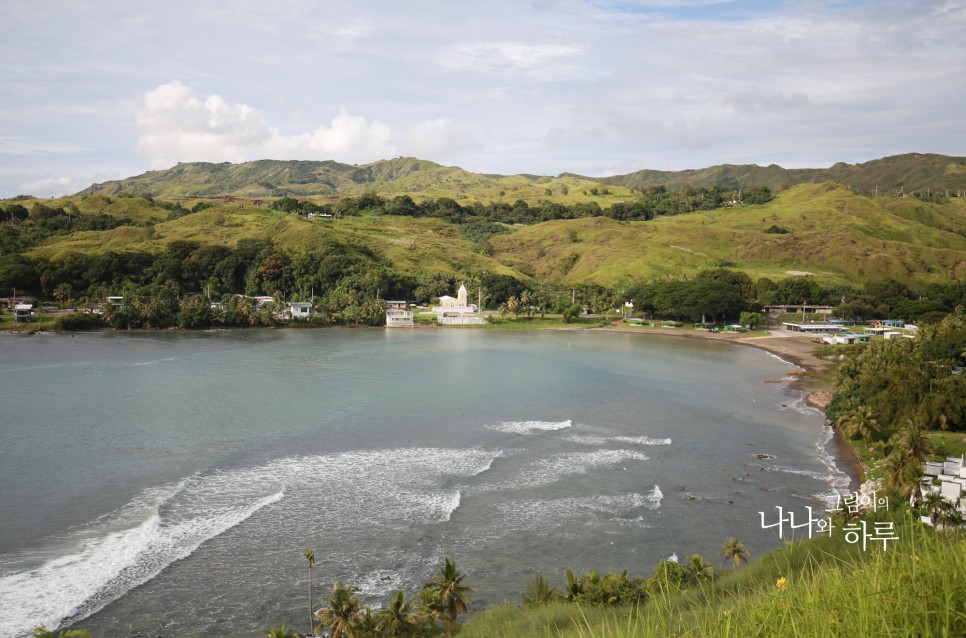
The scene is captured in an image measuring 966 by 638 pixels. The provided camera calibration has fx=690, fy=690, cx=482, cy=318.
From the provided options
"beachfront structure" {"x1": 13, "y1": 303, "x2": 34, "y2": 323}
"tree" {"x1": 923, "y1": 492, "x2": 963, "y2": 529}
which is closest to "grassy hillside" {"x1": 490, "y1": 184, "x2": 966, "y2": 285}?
"beachfront structure" {"x1": 13, "y1": 303, "x2": 34, "y2": 323}

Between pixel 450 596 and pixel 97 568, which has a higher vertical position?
pixel 450 596

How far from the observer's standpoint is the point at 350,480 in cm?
2897

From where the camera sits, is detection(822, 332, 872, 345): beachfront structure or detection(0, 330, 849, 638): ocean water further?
detection(822, 332, 872, 345): beachfront structure

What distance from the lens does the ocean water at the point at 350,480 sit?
66.4 ft

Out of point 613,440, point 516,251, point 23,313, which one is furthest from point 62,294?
point 516,251

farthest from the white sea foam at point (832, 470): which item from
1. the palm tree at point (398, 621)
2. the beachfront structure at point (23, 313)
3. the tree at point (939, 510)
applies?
the beachfront structure at point (23, 313)

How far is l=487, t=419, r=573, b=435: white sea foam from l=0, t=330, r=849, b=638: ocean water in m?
0.26

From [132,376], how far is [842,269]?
375ft

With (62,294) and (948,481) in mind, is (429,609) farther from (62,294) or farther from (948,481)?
(62,294)

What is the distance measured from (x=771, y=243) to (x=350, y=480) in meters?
122

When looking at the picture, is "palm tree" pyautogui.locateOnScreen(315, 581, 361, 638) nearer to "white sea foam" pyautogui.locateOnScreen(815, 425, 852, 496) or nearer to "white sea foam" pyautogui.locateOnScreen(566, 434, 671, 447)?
"white sea foam" pyautogui.locateOnScreen(815, 425, 852, 496)

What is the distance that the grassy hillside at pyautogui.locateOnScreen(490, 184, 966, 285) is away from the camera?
402 feet

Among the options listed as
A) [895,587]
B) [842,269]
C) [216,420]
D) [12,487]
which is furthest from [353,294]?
[895,587]

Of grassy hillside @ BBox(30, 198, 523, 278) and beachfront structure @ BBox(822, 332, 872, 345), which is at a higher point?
grassy hillside @ BBox(30, 198, 523, 278)
